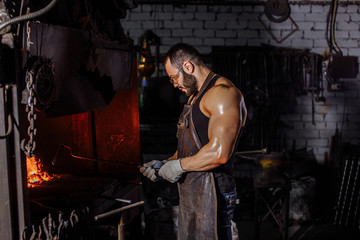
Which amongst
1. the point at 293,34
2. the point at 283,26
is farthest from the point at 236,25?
the point at 293,34

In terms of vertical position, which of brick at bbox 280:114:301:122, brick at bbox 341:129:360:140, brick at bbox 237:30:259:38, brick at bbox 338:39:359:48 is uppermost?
brick at bbox 237:30:259:38

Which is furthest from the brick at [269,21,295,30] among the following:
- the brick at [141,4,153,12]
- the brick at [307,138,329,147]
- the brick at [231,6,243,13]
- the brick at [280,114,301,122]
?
the brick at [141,4,153,12]

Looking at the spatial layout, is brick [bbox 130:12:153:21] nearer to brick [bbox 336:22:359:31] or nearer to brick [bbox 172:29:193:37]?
brick [bbox 172:29:193:37]

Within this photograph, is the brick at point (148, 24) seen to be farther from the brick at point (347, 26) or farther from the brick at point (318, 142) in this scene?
the brick at point (318, 142)

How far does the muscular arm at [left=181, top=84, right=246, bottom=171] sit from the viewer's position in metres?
2.43

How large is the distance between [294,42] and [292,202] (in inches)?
139

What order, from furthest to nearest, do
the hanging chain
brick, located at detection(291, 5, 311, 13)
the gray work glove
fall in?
1. brick, located at detection(291, 5, 311, 13)
2. the gray work glove
3. the hanging chain

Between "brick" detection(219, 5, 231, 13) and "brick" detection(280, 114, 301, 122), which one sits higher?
"brick" detection(219, 5, 231, 13)

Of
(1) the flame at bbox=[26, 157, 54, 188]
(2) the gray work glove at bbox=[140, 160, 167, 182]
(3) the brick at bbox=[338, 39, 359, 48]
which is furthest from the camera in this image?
(3) the brick at bbox=[338, 39, 359, 48]

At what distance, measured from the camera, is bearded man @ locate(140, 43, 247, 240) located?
2.46 metres

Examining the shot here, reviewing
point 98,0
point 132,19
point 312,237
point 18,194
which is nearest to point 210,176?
point 18,194

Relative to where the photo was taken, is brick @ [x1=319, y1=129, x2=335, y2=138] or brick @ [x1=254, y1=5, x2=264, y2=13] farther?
brick @ [x1=319, y1=129, x2=335, y2=138]

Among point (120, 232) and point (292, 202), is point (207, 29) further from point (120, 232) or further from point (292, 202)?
point (120, 232)

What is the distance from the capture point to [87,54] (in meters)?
2.63
